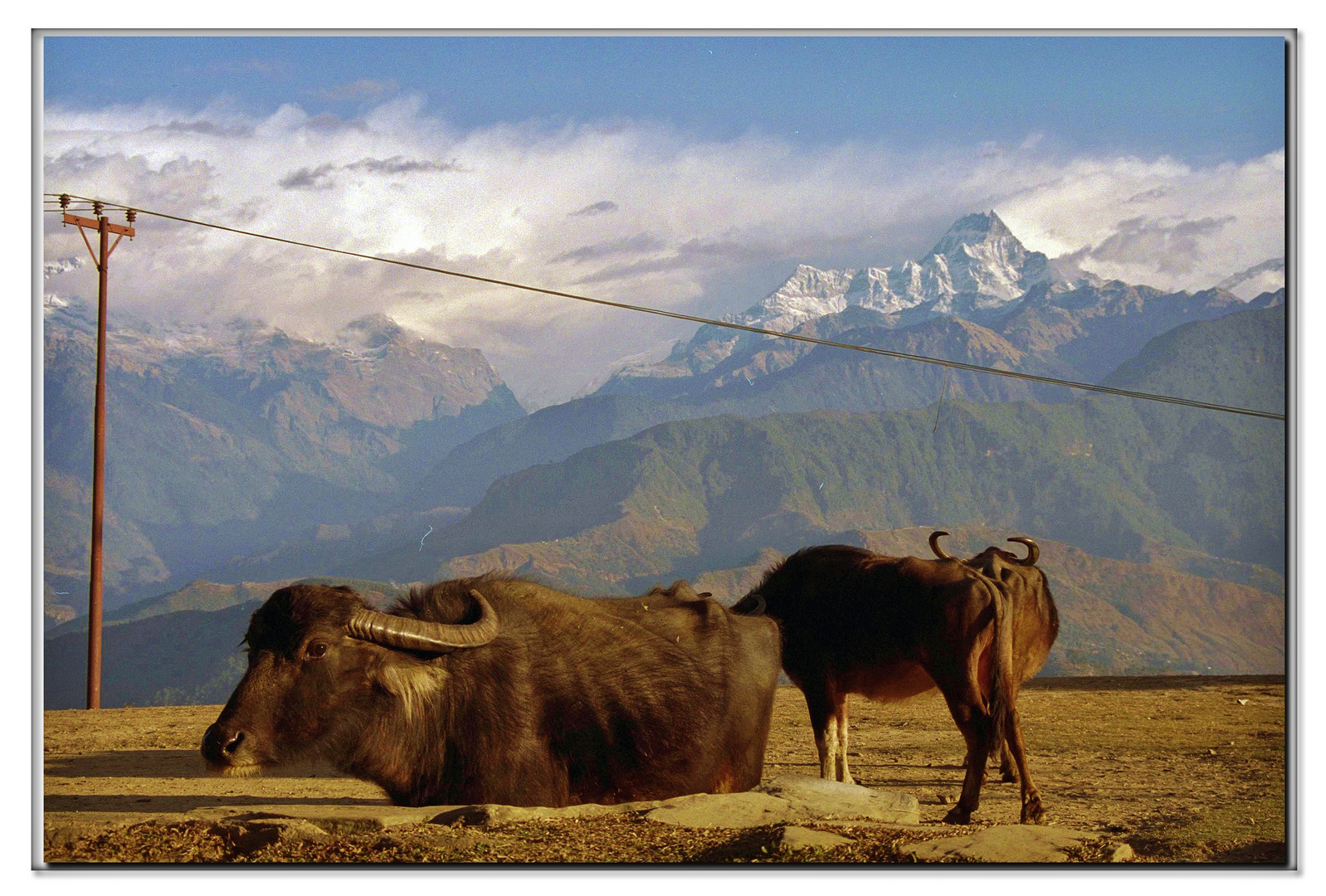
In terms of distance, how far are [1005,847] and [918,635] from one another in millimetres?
2474

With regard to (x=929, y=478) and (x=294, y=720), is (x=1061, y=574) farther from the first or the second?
(x=294, y=720)

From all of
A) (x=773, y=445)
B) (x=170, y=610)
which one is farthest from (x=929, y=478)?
(x=170, y=610)

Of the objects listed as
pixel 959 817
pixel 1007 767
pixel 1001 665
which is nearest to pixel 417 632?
pixel 959 817

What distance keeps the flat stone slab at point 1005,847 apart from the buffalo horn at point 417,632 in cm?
345

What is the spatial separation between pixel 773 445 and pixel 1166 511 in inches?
2342

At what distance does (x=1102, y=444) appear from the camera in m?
183

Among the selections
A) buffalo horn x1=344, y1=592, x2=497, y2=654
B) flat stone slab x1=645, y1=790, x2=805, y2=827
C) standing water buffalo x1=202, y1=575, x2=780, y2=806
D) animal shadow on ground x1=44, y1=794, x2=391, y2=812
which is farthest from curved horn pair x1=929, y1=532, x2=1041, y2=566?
animal shadow on ground x1=44, y1=794, x2=391, y2=812

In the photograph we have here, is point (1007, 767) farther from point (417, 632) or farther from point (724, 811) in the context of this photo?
point (417, 632)

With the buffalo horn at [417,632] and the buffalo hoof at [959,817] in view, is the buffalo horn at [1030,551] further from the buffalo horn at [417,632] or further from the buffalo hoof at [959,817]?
the buffalo horn at [417,632]

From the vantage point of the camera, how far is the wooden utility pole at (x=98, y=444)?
666 inches

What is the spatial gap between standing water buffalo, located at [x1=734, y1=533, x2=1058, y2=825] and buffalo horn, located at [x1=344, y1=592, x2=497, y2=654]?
10.1 feet

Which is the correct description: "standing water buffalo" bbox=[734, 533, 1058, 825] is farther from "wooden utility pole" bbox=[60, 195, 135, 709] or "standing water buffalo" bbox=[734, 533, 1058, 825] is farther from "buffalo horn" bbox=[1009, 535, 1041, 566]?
"wooden utility pole" bbox=[60, 195, 135, 709]

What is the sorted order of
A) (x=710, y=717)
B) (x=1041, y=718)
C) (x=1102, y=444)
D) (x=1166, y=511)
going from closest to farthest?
(x=710, y=717)
(x=1041, y=718)
(x=1166, y=511)
(x=1102, y=444)

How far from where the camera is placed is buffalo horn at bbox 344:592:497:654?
Answer: 776 centimetres
